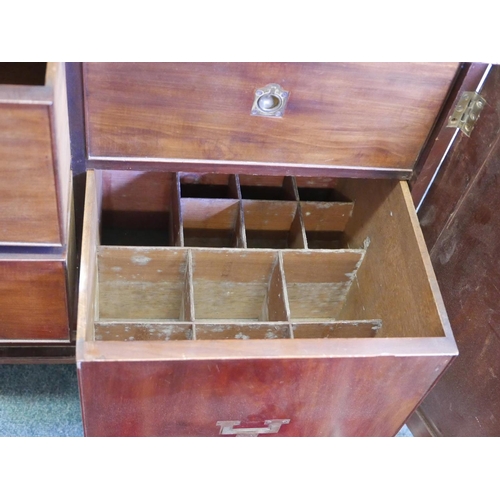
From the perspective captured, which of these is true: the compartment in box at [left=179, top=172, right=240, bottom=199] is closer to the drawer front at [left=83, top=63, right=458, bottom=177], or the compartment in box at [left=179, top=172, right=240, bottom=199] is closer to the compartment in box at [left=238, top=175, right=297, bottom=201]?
the compartment in box at [left=238, top=175, right=297, bottom=201]

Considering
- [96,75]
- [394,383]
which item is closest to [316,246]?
[394,383]

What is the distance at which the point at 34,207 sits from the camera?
0.65 meters

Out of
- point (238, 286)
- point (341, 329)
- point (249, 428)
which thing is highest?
point (238, 286)

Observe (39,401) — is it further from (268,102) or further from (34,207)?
(268,102)

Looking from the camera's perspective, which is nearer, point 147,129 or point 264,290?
point 147,129

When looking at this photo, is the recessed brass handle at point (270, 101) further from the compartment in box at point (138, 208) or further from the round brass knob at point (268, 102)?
the compartment in box at point (138, 208)

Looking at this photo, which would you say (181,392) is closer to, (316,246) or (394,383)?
(394,383)

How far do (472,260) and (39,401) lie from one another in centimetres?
69

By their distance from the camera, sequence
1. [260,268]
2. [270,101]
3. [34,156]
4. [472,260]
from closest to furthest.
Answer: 1. [34,156]
2. [270,101]
3. [472,260]
4. [260,268]

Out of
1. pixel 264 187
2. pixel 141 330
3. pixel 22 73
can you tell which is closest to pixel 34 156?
pixel 22 73

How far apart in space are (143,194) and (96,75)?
382 millimetres

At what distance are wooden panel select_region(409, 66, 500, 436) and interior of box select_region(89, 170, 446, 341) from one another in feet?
0.25

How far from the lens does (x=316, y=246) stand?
1044mm

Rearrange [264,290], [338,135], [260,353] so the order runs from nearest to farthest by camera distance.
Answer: [260,353] → [338,135] → [264,290]
